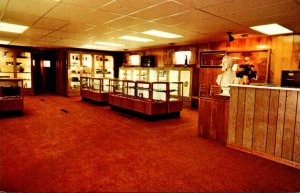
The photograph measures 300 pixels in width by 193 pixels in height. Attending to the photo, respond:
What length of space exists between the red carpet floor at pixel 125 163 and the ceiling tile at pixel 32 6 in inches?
113

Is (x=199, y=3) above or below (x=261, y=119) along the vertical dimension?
above

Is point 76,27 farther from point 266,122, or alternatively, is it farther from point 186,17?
point 266,122

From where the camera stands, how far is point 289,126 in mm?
3598

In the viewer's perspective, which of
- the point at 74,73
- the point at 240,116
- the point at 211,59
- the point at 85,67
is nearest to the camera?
the point at 240,116

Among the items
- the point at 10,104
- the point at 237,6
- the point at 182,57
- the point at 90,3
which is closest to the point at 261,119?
the point at 237,6

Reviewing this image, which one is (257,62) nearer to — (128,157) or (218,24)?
(218,24)

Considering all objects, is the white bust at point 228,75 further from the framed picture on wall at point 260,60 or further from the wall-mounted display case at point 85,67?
the wall-mounted display case at point 85,67

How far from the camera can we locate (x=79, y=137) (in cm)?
484

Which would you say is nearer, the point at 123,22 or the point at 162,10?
the point at 162,10

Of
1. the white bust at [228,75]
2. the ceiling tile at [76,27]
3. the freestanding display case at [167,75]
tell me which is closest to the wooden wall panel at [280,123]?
the white bust at [228,75]

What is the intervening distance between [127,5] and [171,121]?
3800 mm

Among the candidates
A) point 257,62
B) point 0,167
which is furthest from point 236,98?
point 0,167

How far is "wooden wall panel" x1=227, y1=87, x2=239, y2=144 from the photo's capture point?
4344mm

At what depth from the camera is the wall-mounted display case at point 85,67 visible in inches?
488
